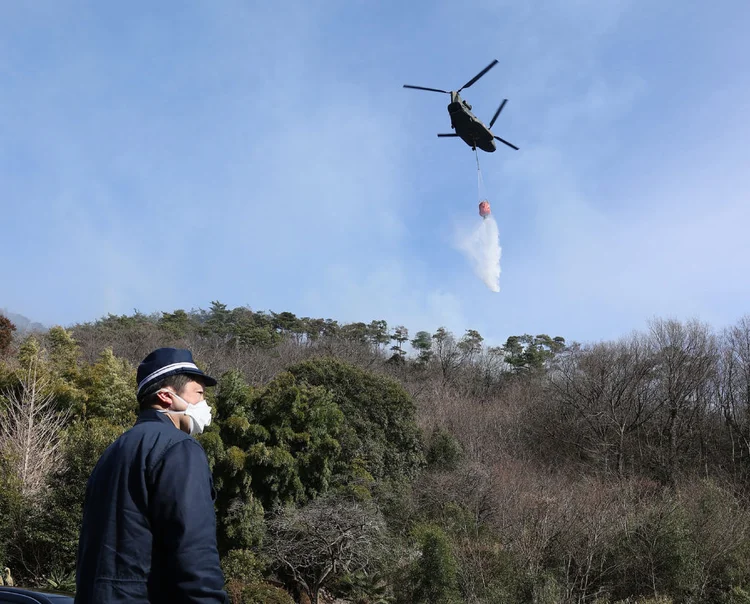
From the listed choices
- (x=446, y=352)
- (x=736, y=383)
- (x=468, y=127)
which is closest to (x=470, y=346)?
(x=446, y=352)

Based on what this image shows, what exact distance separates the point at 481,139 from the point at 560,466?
1907 cm

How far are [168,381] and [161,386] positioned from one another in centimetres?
3

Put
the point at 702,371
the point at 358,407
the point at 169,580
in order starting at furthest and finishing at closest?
the point at 702,371 → the point at 358,407 → the point at 169,580

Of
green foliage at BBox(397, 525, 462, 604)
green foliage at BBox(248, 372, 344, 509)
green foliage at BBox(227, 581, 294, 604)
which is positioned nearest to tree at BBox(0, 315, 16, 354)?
green foliage at BBox(248, 372, 344, 509)

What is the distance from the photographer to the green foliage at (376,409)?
19.6 m

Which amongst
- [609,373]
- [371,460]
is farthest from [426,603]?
[609,373]

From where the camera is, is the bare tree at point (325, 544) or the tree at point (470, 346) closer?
the bare tree at point (325, 544)

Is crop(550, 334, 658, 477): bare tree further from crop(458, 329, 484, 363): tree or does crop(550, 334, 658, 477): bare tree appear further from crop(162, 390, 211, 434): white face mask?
crop(162, 390, 211, 434): white face mask

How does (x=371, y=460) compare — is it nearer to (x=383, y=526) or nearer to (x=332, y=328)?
(x=383, y=526)

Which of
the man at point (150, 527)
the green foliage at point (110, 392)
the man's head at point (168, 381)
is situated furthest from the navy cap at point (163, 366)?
the green foliage at point (110, 392)

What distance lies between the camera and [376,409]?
799 inches

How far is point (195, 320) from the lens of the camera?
51062mm

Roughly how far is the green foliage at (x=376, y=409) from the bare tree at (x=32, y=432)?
711 centimetres

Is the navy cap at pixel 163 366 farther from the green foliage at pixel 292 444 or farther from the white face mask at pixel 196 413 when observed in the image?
the green foliage at pixel 292 444
